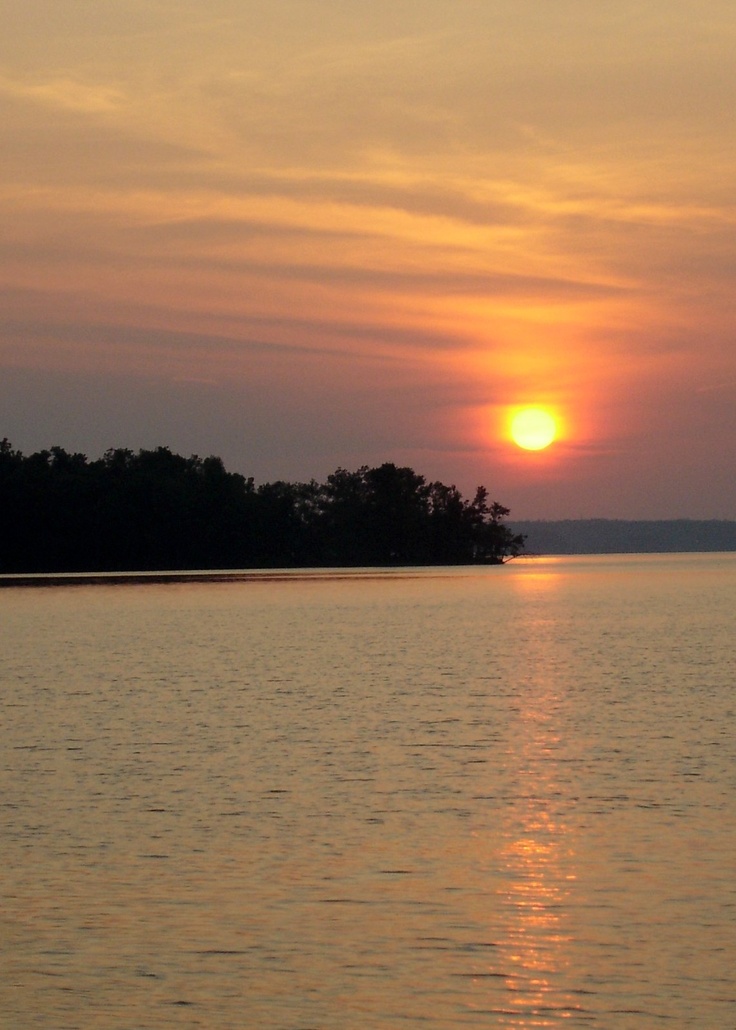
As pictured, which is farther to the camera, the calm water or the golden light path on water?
the calm water

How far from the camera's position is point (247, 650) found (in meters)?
71.9

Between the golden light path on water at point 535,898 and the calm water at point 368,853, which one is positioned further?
the calm water at point 368,853

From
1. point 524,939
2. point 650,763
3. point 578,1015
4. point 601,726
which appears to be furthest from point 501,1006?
point 601,726

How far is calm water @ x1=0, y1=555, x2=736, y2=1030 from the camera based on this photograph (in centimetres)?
1572

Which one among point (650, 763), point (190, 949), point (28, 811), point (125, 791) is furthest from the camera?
point (650, 763)

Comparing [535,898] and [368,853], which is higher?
[368,853]

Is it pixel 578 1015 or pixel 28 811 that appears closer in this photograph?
pixel 578 1015

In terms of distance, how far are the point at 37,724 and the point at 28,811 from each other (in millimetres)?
13931

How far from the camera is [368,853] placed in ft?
73.9

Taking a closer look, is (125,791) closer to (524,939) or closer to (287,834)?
(287,834)

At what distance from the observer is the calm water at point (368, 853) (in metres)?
15.7

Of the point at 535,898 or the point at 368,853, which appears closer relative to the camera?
the point at 535,898

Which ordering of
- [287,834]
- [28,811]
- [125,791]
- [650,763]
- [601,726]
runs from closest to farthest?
1. [287,834]
2. [28,811]
3. [125,791]
4. [650,763]
5. [601,726]

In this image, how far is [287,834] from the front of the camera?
2402cm
